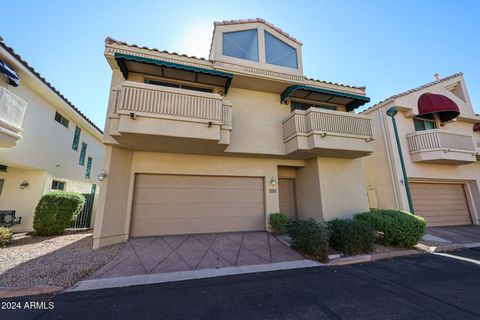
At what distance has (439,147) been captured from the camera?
10117 mm

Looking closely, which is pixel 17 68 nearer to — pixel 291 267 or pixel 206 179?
pixel 206 179

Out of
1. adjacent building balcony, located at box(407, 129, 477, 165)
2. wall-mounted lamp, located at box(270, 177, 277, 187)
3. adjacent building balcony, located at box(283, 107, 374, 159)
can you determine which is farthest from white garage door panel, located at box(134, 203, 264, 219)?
adjacent building balcony, located at box(407, 129, 477, 165)

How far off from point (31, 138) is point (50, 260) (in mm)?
6622

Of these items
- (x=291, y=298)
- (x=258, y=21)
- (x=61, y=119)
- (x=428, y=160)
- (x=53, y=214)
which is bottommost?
(x=291, y=298)

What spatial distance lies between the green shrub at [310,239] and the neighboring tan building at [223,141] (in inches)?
90.2

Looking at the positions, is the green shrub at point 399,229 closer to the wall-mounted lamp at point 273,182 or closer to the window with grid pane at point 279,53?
the wall-mounted lamp at point 273,182

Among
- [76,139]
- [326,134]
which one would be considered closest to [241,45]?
[326,134]

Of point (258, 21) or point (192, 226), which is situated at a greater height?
point (258, 21)

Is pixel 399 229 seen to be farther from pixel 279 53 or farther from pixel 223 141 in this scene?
pixel 279 53

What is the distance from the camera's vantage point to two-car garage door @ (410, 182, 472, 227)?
35.0 ft

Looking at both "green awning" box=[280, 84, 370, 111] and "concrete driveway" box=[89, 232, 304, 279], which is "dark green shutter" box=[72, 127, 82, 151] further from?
"green awning" box=[280, 84, 370, 111]

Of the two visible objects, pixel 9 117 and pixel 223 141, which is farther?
pixel 223 141

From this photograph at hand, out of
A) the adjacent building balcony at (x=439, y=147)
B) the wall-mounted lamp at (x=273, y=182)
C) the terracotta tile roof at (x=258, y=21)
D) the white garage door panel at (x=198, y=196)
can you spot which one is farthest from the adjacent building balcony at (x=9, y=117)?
the adjacent building balcony at (x=439, y=147)

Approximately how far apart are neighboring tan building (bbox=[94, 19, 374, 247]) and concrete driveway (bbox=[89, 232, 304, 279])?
0.76m
